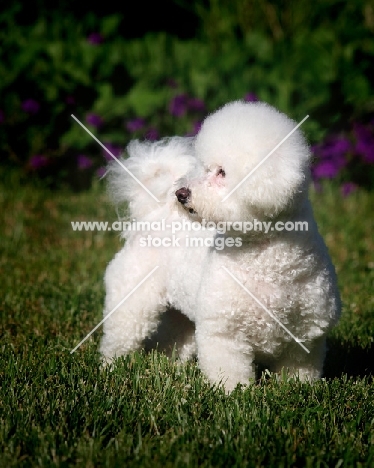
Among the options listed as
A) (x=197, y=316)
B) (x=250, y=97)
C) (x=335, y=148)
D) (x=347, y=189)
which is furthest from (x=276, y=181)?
(x=335, y=148)

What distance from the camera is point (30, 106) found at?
295 inches

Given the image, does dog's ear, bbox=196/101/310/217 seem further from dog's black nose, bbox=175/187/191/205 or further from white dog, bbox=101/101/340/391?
dog's black nose, bbox=175/187/191/205

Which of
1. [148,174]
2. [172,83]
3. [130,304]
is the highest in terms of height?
[172,83]

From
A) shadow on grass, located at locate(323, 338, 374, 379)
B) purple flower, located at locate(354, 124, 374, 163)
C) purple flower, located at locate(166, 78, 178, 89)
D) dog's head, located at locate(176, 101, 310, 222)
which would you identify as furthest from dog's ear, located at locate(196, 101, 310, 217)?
purple flower, located at locate(166, 78, 178, 89)

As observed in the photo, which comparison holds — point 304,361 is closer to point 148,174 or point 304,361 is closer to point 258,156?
point 258,156

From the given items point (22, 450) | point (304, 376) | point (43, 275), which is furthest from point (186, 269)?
point (43, 275)

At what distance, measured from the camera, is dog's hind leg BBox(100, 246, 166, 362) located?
362cm

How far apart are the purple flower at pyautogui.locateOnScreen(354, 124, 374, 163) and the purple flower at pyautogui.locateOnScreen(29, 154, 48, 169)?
3526 mm

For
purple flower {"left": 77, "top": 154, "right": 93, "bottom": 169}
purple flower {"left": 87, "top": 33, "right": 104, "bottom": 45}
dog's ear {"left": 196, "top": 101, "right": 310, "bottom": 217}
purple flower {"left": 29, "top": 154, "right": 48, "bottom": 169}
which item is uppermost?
purple flower {"left": 87, "top": 33, "right": 104, "bottom": 45}

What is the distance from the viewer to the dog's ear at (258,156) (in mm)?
2793

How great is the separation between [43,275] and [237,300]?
2.56 metres

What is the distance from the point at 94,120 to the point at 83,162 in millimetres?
489

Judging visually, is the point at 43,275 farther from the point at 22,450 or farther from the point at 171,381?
the point at 22,450

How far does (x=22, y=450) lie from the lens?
257 centimetres
